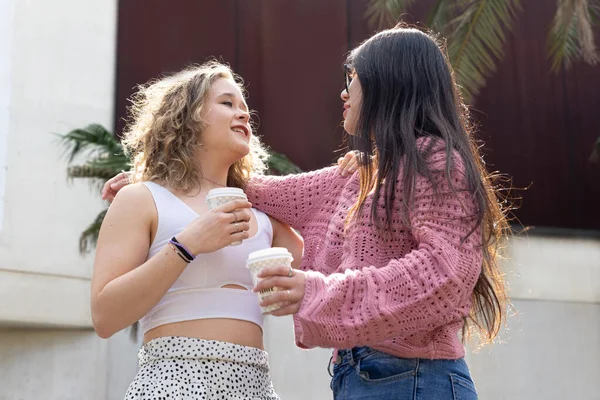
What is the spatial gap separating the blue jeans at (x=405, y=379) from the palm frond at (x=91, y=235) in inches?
230

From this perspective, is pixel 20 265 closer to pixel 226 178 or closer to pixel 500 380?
pixel 500 380

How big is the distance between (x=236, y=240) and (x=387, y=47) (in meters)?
0.80

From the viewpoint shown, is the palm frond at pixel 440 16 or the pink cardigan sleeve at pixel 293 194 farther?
the palm frond at pixel 440 16

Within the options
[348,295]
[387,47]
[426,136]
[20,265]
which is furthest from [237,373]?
[20,265]

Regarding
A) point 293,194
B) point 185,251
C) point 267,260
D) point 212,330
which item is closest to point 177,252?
point 185,251

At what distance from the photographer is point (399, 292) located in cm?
221

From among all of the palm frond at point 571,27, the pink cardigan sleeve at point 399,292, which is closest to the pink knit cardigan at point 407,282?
the pink cardigan sleeve at point 399,292

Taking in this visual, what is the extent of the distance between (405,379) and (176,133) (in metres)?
1.38

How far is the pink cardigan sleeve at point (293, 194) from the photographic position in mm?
3021

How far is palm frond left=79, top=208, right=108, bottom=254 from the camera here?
8.45m

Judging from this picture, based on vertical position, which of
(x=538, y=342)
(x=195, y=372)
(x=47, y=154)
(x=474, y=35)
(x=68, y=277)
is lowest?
(x=538, y=342)

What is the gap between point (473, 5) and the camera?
8.05 metres

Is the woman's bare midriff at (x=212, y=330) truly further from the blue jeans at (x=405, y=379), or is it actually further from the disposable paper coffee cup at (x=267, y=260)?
the disposable paper coffee cup at (x=267, y=260)

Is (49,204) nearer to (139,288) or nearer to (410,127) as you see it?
(139,288)
